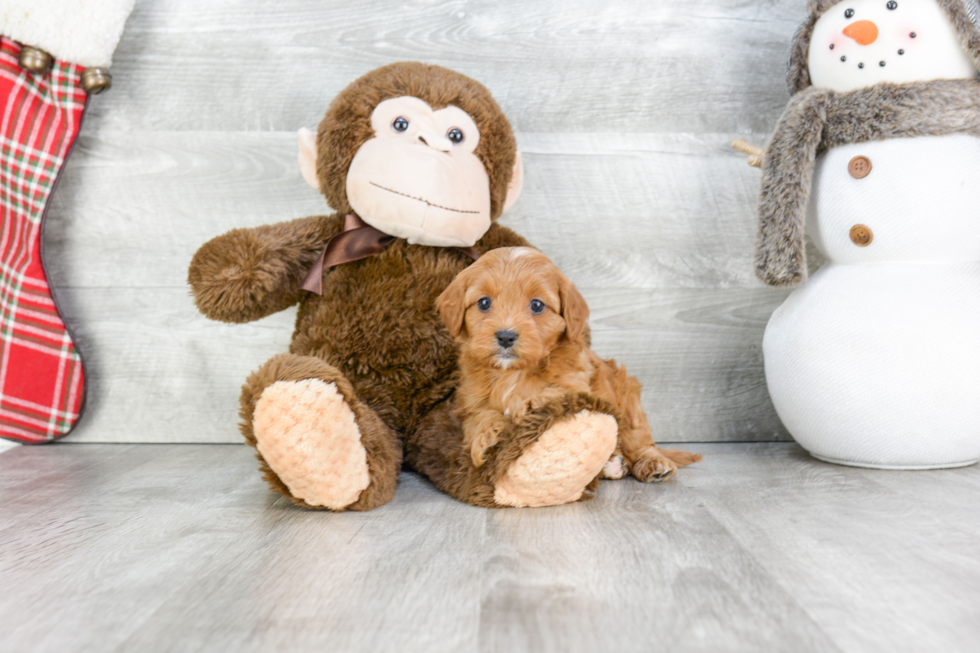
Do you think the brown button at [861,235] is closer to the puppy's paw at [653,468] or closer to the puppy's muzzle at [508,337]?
the puppy's paw at [653,468]

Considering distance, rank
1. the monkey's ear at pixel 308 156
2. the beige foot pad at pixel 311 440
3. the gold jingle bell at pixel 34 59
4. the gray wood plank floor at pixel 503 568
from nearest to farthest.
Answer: the gray wood plank floor at pixel 503 568
the beige foot pad at pixel 311 440
the monkey's ear at pixel 308 156
the gold jingle bell at pixel 34 59

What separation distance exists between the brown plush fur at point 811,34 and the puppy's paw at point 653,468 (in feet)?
2.51

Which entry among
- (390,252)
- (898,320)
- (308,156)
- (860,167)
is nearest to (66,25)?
(308,156)

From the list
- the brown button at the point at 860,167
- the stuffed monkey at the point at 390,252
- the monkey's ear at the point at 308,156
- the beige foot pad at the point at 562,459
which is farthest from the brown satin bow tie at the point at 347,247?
the brown button at the point at 860,167

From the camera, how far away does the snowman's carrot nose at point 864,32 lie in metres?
1.24

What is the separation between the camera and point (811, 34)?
53.8 inches

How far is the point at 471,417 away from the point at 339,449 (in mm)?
222

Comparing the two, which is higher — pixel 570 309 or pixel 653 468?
pixel 570 309

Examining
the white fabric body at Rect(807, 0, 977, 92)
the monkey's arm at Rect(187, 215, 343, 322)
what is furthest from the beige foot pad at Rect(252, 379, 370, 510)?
the white fabric body at Rect(807, 0, 977, 92)

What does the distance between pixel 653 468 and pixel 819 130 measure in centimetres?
66

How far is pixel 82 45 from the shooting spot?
1.41m

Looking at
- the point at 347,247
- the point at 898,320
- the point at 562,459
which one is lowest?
the point at 562,459

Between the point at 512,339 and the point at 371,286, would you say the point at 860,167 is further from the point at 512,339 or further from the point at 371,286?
the point at 371,286

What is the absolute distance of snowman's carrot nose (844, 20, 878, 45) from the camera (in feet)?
4.08
